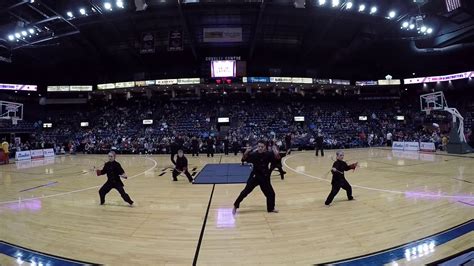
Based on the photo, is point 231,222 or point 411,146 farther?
point 411,146

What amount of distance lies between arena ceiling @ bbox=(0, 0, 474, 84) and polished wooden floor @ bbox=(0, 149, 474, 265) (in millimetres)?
14791

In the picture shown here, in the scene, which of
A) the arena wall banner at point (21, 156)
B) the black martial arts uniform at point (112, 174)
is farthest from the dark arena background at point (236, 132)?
the arena wall banner at point (21, 156)

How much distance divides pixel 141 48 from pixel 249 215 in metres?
23.6

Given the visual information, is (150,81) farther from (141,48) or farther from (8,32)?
(8,32)

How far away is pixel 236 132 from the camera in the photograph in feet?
100

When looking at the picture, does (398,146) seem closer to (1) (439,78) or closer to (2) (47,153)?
→ (1) (439,78)

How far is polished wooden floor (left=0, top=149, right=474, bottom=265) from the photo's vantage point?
157 inches

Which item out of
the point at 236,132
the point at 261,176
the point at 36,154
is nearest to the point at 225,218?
the point at 261,176

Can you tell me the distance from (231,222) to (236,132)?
82.7 feet

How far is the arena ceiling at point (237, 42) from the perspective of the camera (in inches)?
763

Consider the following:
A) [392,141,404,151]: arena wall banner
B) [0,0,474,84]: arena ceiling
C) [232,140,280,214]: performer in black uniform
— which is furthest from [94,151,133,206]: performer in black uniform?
[392,141,404,151]: arena wall banner

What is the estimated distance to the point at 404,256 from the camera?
3699 millimetres

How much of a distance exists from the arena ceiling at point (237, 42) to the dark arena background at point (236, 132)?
20cm

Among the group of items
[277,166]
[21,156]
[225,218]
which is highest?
[277,166]
